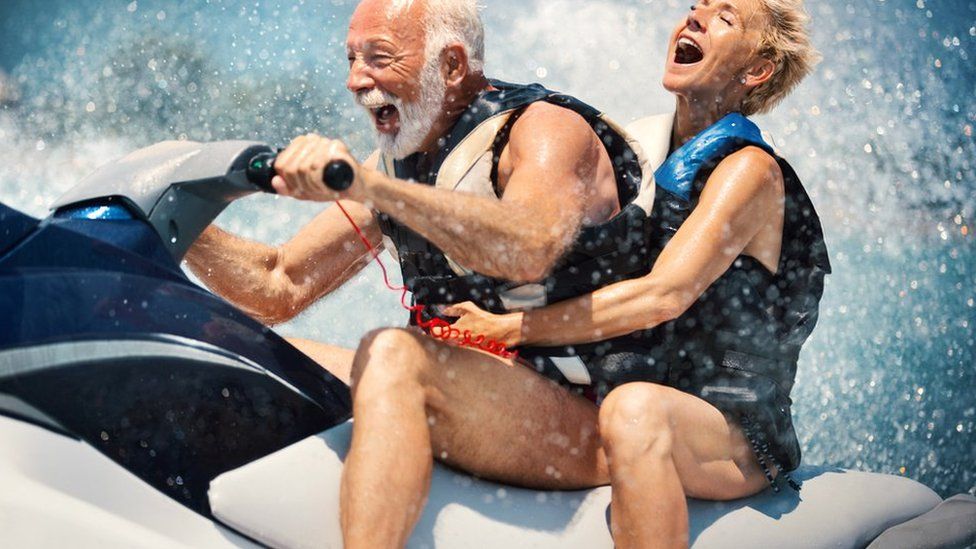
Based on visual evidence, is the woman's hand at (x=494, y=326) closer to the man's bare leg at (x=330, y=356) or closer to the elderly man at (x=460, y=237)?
the elderly man at (x=460, y=237)

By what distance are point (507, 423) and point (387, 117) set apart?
627 millimetres

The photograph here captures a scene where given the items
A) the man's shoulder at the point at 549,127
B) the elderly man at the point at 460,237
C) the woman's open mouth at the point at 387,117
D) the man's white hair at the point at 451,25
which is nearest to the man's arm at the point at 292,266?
the elderly man at the point at 460,237

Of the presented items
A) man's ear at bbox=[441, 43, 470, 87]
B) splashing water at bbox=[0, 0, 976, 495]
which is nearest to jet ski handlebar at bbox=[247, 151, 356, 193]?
man's ear at bbox=[441, 43, 470, 87]

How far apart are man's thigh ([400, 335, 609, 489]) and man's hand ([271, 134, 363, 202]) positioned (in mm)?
306

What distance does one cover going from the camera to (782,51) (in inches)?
106

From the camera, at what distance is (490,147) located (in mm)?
2158

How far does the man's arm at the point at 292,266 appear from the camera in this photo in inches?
99.1

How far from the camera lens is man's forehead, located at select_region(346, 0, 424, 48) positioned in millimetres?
2205

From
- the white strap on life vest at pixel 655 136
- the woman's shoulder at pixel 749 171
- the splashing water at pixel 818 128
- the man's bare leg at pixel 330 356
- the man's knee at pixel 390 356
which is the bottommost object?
the splashing water at pixel 818 128

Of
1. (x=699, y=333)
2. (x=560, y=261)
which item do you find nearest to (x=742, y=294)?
(x=699, y=333)

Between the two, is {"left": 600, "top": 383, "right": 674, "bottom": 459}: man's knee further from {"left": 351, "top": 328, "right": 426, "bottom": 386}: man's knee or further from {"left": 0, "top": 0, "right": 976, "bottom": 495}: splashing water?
{"left": 0, "top": 0, "right": 976, "bottom": 495}: splashing water

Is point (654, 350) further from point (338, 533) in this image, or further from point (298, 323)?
point (298, 323)

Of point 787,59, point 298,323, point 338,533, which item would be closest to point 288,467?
point 338,533

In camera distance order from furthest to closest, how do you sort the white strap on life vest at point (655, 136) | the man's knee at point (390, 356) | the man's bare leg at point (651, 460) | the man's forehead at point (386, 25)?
1. the white strap on life vest at point (655, 136)
2. the man's forehead at point (386, 25)
3. the man's bare leg at point (651, 460)
4. the man's knee at point (390, 356)
